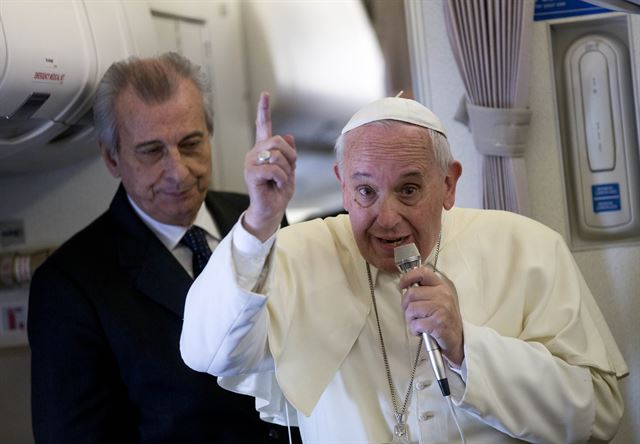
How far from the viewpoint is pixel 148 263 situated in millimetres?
3117

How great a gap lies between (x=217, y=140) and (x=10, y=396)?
1787 mm

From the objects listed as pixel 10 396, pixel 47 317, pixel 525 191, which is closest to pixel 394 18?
pixel 525 191

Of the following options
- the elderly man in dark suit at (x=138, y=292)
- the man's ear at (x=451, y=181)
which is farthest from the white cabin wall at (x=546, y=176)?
the elderly man in dark suit at (x=138, y=292)

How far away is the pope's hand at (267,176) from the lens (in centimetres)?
206

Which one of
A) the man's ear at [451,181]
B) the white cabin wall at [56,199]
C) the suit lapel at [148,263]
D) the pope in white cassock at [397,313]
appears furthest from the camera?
the white cabin wall at [56,199]

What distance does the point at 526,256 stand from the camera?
257 cm

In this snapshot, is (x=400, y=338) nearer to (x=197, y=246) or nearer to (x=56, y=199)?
(x=197, y=246)

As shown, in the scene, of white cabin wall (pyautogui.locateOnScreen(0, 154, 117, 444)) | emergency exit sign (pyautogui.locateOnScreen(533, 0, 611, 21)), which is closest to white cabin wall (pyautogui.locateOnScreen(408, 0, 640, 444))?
emergency exit sign (pyautogui.locateOnScreen(533, 0, 611, 21))

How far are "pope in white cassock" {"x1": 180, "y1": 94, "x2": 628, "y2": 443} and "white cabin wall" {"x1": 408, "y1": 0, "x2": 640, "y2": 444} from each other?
477mm

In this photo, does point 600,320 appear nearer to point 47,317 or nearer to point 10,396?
point 47,317

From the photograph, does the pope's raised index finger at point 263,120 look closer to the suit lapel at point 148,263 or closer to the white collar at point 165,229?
the suit lapel at point 148,263

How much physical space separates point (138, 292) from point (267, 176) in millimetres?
1192

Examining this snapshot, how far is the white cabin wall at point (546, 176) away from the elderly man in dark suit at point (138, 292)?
828 millimetres

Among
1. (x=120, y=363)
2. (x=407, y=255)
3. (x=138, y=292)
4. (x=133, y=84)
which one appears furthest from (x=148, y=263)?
(x=407, y=255)
